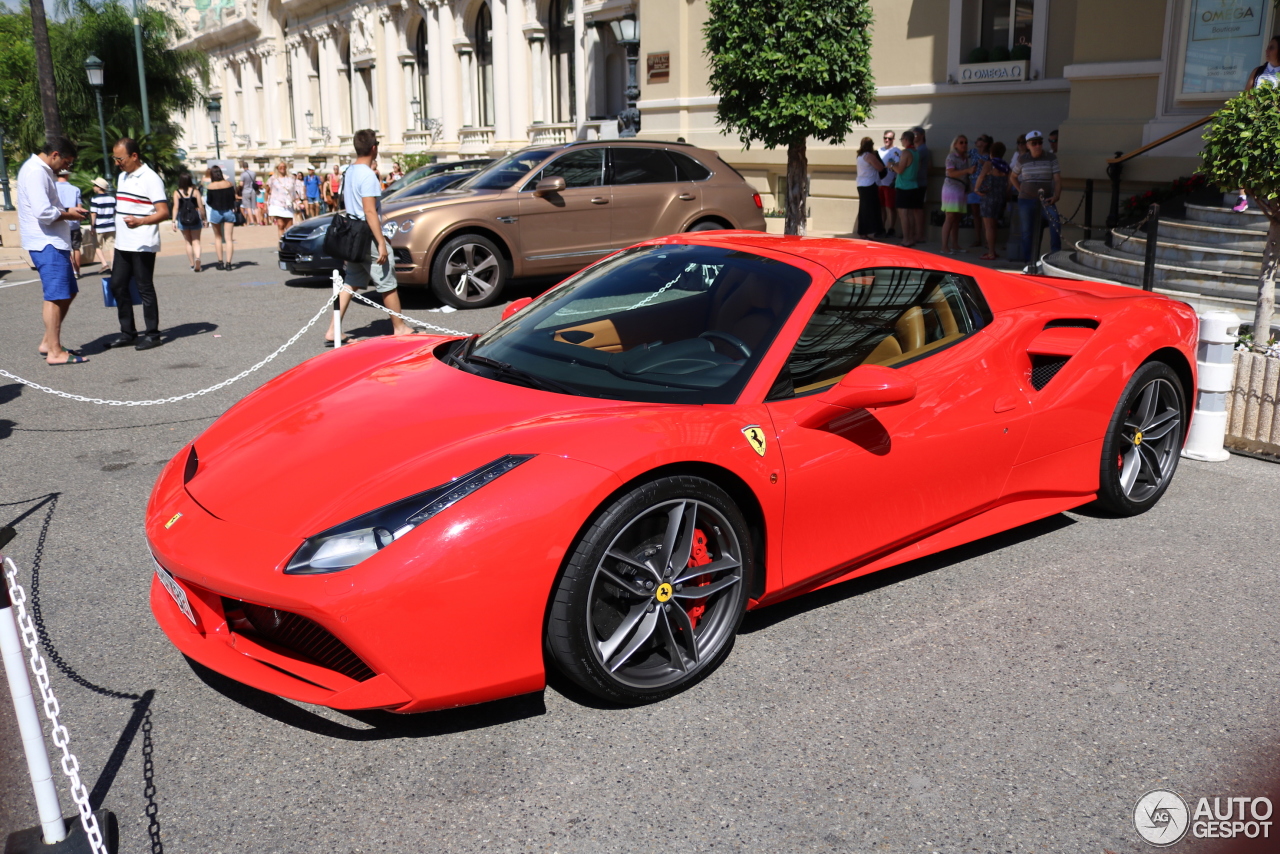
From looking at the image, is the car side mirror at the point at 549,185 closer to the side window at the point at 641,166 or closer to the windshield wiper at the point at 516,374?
the side window at the point at 641,166

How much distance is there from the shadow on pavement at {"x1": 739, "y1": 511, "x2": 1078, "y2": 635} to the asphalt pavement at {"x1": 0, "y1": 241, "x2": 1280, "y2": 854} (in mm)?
18

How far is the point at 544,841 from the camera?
8.92 feet

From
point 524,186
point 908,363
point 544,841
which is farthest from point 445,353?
point 524,186

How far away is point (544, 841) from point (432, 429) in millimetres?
1335

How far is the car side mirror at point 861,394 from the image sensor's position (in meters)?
3.55

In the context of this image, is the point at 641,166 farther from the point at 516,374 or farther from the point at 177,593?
the point at 177,593

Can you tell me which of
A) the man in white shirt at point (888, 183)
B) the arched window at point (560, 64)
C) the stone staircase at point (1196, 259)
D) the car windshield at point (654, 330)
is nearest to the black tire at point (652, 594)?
the car windshield at point (654, 330)

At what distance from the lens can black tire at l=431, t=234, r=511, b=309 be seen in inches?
451

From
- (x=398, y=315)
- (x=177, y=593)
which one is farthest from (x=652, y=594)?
(x=398, y=315)

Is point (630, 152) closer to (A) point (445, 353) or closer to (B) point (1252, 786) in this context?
(A) point (445, 353)

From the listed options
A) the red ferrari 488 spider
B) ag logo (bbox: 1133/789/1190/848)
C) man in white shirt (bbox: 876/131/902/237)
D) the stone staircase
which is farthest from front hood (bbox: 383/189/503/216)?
ag logo (bbox: 1133/789/1190/848)

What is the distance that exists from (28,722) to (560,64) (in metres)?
34.8

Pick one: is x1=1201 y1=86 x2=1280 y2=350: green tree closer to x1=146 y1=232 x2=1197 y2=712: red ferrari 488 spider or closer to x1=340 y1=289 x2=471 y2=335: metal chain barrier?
x1=146 y1=232 x2=1197 y2=712: red ferrari 488 spider

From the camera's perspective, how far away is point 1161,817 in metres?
2.85
